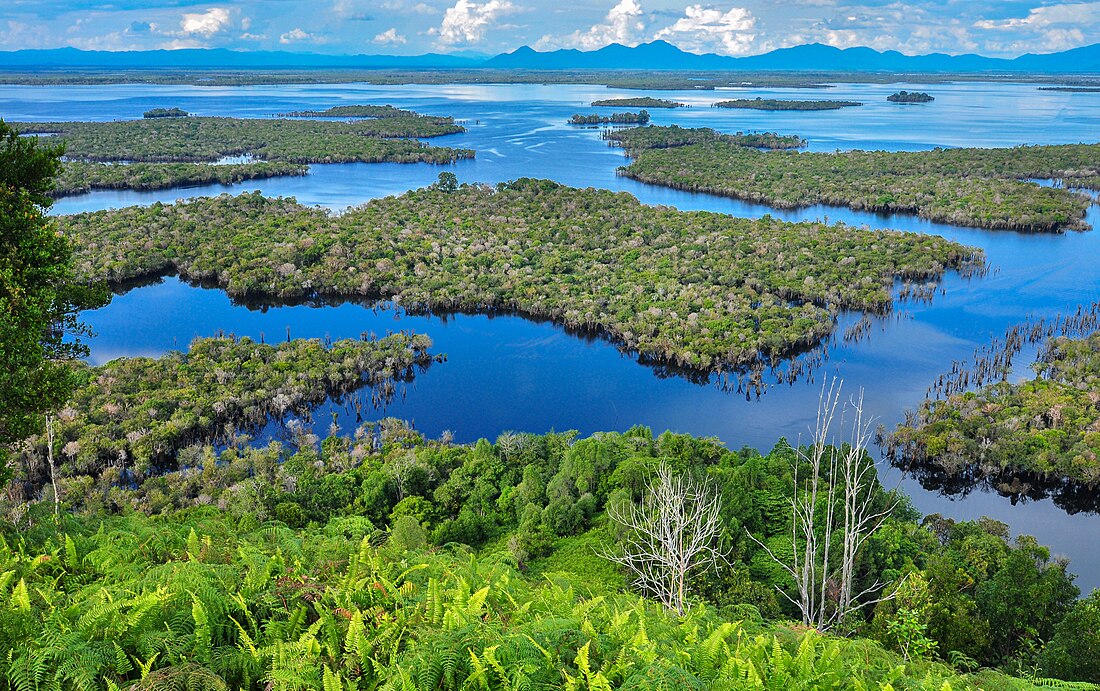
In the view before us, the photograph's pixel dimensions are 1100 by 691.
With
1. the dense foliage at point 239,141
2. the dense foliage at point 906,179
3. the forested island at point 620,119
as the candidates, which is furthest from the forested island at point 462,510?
the forested island at point 620,119

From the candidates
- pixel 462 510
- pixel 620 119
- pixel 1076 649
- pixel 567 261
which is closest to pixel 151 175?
pixel 567 261

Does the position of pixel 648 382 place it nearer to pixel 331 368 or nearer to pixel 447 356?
pixel 447 356

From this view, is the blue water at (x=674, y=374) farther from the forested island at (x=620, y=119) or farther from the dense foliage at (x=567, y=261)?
the forested island at (x=620, y=119)

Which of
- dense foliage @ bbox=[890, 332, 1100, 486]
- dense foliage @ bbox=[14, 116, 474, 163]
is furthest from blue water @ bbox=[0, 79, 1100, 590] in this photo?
dense foliage @ bbox=[14, 116, 474, 163]

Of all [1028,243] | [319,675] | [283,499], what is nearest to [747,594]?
[319,675]

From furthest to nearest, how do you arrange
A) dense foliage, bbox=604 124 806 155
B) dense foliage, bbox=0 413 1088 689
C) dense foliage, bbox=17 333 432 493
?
dense foliage, bbox=604 124 806 155
dense foliage, bbox=17 333 432 493
dense foliage, bbox=0 413 1088 689

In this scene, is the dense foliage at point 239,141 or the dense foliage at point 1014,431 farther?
the dense foliage at point 239,141

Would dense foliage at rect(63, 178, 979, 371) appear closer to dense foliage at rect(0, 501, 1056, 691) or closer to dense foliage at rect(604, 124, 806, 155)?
dense foliage at rect(0, 501, 1056, 691)
